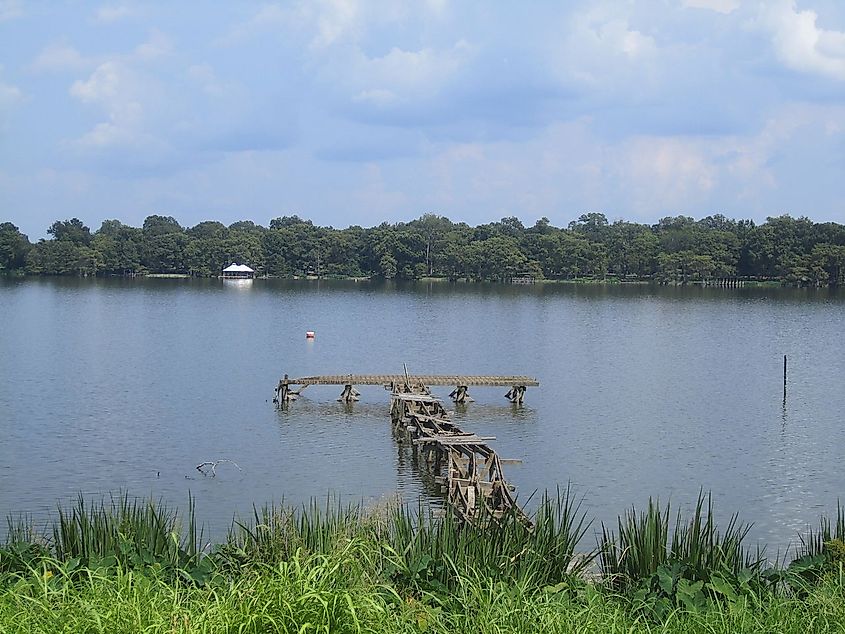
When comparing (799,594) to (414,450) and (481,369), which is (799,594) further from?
(481,369)

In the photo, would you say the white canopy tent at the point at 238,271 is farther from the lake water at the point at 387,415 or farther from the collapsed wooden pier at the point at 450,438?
the collapsed wooden pier at the point at 450,438

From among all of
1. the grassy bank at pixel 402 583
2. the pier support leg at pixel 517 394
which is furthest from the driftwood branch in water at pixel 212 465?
the pier support leg at pixel 517 394

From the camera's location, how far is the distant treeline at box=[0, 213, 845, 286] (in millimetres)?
131000

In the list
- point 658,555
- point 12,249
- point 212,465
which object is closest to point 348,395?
point 212,465

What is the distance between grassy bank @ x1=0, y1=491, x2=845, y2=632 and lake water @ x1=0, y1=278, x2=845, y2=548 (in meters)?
8.09

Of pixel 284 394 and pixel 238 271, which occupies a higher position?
pixel 238 271

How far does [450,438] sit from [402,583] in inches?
488

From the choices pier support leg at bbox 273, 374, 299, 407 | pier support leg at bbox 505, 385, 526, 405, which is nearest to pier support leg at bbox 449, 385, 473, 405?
pier support leg at bbox 505, 385, 526, 405

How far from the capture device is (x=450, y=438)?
21.9m

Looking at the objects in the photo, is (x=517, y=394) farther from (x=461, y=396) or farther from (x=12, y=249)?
(x=12, y=249)

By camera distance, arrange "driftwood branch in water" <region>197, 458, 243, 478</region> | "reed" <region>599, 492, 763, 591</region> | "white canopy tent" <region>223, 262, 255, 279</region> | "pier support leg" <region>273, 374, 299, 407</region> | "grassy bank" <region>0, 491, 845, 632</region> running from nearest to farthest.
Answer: "grassy bank" <region>0, 491, 845, 632</region> → "reed" <region>599, 492, 763, 591</region> → "driftwood branch in water" <region>197, 458, 243, 478</region> → "pier support leg" <region>273, 374, 299, 407</region> → "white canopy tent" <region>223, 262, 255, 279</region>

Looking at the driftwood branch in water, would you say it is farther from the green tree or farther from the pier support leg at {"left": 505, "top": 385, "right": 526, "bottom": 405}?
the green tree

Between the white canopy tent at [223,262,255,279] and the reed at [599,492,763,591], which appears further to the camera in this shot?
the white canopy tent at [223,262,255,279]

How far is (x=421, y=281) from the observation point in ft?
479
